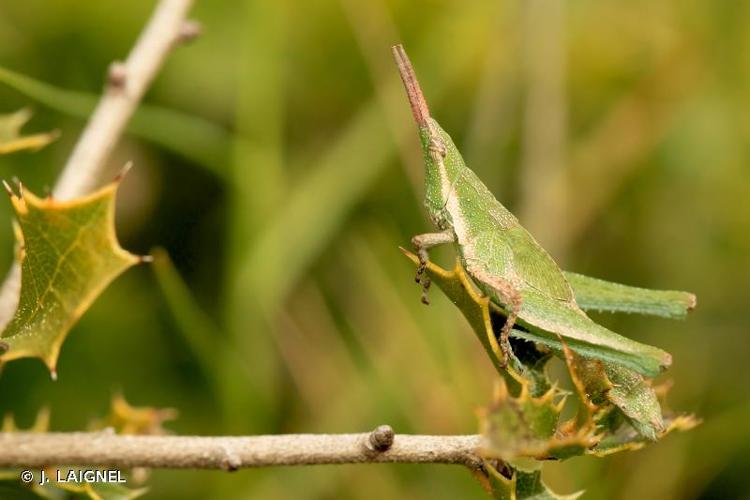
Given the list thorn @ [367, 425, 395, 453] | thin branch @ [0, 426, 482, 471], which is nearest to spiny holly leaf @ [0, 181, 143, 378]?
thin branch @ [0, 426, 482, 471]

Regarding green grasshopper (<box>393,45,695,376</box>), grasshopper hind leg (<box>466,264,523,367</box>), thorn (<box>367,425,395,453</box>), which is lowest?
thorn (<box>367,425,395,453</box>)

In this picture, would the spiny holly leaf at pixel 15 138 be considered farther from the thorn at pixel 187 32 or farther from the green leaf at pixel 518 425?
the green leaf at pixel 518 425

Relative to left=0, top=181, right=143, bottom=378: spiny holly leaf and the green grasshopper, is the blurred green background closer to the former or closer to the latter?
the green grasshopper

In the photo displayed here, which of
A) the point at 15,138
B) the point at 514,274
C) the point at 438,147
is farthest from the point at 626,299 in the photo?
the point at 15,138

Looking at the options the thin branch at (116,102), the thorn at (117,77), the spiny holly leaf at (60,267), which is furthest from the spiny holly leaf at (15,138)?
the spiny holly leaf at (60,267)

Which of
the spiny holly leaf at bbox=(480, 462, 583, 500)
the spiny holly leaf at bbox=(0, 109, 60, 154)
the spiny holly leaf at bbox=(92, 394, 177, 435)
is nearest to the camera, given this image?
the spiny holly leaf at bbox=(480, 462, 583, 500)

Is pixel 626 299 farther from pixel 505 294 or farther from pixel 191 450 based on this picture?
pixel 191 450

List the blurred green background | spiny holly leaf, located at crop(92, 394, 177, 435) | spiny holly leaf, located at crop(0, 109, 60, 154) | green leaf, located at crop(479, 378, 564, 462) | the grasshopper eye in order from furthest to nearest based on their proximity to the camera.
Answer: the blurred green background → the grasshopper eye → spiny holly leaf, located at crop(92, 394, 177, 435) → spiny holly leaf, located at crop(0, 109, 60, 154) → green leaf, located at crop(479, 378, 564, 462)
